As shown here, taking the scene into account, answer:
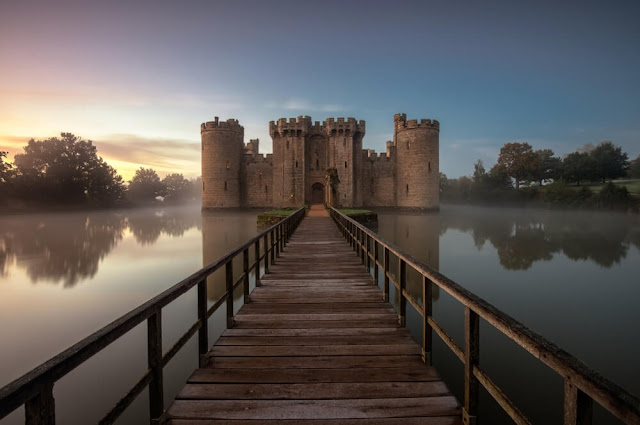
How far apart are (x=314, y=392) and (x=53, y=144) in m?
60.9

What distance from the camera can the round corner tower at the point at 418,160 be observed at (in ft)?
126

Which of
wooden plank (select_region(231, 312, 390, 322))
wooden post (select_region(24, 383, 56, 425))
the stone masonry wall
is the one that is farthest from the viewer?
the stone masonry wall

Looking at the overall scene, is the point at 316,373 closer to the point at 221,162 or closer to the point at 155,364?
the point at 155,364

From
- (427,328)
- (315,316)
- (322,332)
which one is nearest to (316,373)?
(322,332)

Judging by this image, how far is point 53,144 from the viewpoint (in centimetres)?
4869

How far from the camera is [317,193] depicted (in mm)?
41250

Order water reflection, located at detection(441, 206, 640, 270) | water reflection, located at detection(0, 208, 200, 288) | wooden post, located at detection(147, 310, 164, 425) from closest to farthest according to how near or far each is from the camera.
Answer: wooden post, located at detection(147, 310, 164, 425) < water reflection, located at detection(0, 208, 200, 288) < water reflection, located at detection(441, 206, 640, 270)

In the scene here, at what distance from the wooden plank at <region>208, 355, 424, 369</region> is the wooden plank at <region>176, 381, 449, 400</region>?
33cm

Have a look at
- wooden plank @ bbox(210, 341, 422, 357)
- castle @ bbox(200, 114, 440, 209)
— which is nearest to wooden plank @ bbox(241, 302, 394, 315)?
wooden plank @ bbox(210, 341, 422, 357)

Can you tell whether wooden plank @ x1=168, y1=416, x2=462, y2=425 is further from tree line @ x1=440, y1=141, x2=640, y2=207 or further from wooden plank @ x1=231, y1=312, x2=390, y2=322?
tree line @ x1=440, y1=141, x2=640, y2=207

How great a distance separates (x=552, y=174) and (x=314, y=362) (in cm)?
6461

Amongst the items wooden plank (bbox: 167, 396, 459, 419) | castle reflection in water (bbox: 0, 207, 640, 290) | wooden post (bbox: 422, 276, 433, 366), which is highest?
wooden post (bbox: 422, 276, 433, 366)

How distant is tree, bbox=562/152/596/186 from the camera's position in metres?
48.2

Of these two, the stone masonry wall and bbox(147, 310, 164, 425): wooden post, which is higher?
the stone masonry wall
